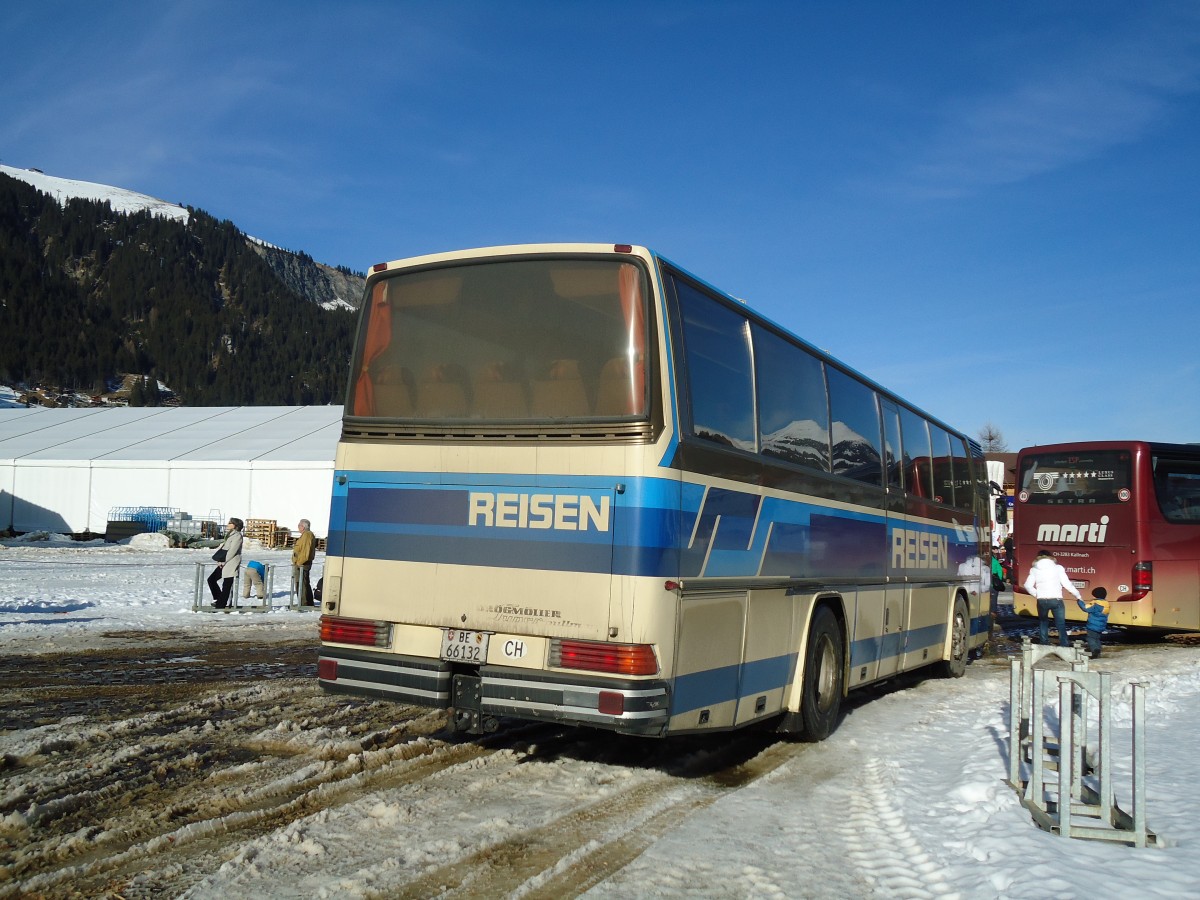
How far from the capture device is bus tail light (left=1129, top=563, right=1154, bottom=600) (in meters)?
16.7

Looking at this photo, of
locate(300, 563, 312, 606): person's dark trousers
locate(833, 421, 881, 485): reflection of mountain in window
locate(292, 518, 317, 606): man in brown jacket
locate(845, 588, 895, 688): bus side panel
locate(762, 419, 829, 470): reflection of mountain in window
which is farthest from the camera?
locate(300, 563, 312, 606): person's dark trousers

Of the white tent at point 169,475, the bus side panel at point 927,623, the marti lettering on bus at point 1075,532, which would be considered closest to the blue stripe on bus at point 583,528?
the bus side panel at point 927,623

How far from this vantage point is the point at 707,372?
21.6 ft

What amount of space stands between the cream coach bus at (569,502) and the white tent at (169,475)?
35.0 m

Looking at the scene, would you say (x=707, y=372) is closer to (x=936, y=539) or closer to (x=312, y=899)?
(x=312, y=899)

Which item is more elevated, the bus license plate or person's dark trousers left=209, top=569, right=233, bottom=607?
the bus license plate

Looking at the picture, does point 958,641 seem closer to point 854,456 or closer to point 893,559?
point 893,559

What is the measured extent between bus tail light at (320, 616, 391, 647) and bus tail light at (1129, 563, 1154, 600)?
1456 centimetres

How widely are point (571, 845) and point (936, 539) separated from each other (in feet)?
27.4

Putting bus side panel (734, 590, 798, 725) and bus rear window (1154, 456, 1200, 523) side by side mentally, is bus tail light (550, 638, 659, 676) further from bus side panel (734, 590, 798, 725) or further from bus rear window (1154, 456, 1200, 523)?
bus rear window (1154, 456, 1200, 523)

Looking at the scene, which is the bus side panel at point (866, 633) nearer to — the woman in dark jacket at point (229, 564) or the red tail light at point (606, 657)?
the red tail light at point (606, 657)

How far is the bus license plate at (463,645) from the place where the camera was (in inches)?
246

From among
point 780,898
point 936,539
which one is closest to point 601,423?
point 780,898

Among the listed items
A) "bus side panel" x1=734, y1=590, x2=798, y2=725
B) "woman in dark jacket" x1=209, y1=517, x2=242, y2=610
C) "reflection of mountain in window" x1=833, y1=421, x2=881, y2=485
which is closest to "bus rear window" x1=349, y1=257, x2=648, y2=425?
"bus side panel" x1=734, y1=590, x2=798, y2=725
